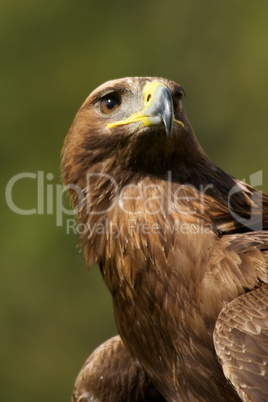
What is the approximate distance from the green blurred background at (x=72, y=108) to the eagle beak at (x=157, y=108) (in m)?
8.72

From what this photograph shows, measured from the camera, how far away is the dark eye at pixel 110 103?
5.96m

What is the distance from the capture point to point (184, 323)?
217 inches

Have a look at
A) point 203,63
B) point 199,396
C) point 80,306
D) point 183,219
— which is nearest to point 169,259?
point 183,219

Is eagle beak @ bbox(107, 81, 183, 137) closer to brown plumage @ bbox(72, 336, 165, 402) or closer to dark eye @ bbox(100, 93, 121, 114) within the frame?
dark eye @ bbox(100, 93, 121, 114)

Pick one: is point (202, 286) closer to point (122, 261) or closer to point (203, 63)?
point (122, 261)

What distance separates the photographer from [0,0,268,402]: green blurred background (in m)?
15.3

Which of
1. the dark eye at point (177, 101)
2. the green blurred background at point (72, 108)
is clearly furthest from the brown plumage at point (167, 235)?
the green blurred background at point (72, 108)

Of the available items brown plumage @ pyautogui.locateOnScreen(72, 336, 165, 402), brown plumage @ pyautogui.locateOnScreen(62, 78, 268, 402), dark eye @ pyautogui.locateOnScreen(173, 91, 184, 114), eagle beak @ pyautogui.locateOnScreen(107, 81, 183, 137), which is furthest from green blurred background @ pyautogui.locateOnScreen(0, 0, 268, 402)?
eagle beak @ pyautogui.locateOnScreen(107, 81, 183, 137)

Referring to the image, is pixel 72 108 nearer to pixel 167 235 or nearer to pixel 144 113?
pixel 144 113

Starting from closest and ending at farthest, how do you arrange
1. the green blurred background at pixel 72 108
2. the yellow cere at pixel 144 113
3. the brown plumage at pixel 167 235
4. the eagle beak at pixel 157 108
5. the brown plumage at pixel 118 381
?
the brown plumage at pixel 167 235 < the eagle beak at pixel 157 108 < the yellow cere at pixel 144 113 < the brown plumage at pixel 118 381 < the green blurred background at pixel 72 108

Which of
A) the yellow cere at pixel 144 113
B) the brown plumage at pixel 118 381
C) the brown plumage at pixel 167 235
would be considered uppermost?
the yellow cere at pixel 144 113

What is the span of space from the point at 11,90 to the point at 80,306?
3.26 m

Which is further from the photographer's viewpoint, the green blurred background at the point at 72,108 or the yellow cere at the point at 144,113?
the green blurred background at the point at 72,108

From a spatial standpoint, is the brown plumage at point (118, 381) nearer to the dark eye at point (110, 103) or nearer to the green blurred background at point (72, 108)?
the dark eye at point (110, 103)
